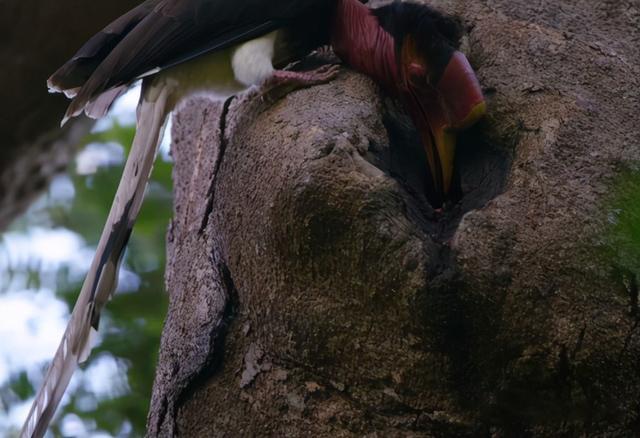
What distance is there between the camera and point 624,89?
6.57ft

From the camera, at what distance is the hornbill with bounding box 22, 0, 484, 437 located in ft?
6.57

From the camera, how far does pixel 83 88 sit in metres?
2.13

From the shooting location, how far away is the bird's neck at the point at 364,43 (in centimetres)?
215

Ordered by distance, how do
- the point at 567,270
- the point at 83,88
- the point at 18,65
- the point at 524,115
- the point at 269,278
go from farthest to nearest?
the point at 18,65
the point at 83,88
the point at 524,115
the point at 269,278
the point at 567,270

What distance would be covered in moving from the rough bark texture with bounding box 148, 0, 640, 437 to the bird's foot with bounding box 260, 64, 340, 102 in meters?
0.04

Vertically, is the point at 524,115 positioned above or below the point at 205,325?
above

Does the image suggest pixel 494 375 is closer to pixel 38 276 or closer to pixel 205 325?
pixel 205 325

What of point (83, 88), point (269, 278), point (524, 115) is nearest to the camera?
point (269, 278)

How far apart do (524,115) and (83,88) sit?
3.17 ft

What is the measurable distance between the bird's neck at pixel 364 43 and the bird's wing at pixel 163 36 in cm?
7

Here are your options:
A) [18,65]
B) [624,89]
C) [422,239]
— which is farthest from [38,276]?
[624,89]

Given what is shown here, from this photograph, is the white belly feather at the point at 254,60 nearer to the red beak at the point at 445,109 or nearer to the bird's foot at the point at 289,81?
the bird's foot at the point at 289,81

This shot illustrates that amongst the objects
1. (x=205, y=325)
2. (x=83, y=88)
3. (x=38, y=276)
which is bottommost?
(x=38, y=276)

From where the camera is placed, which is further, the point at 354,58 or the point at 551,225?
the point at 354,58
